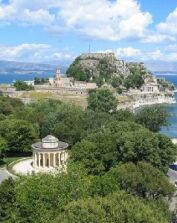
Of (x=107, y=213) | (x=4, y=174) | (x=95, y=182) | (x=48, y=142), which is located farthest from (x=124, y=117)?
(x=107, y=213)

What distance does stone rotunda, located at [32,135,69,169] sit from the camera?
44.6 meters

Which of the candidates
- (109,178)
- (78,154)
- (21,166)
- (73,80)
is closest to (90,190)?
(109,178)

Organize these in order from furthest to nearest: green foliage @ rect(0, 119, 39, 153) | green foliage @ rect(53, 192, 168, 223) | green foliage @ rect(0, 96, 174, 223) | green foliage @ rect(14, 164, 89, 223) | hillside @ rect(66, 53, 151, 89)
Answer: hillside @ rect(66, 53, 151, 89) → green foliage @ rect(0, 119, 39, 153) → green foliage @ rect(14, 164, 89, 223) → green foliage @ rect(0, 96, 174, 223) → green foliage @ rect(53, 192, 168, 223)

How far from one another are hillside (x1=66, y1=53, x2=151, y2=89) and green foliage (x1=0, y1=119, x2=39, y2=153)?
76788 millimetres

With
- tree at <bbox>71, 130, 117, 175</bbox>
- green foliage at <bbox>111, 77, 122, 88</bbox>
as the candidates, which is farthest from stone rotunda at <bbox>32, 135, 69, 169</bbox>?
green foliage at <bbox>111, 77, 122, 88</bbox>

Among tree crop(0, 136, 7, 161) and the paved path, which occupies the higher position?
tree crop(0, 136, 7, 161)

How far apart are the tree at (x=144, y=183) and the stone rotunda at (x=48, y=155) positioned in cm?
1435

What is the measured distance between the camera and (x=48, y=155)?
44812mm

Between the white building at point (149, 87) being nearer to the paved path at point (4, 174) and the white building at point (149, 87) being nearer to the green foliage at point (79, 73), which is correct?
the green foliage at point (79, 73)

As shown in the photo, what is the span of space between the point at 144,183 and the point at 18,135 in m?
22.9

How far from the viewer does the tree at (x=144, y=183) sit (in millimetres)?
29266

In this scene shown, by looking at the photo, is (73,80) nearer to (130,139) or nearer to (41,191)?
(130,139)

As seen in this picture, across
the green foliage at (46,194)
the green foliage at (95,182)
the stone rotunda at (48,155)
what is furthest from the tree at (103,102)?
the green foliage at (46,194)

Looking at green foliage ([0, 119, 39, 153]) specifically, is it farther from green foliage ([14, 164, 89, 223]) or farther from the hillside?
the hillside
